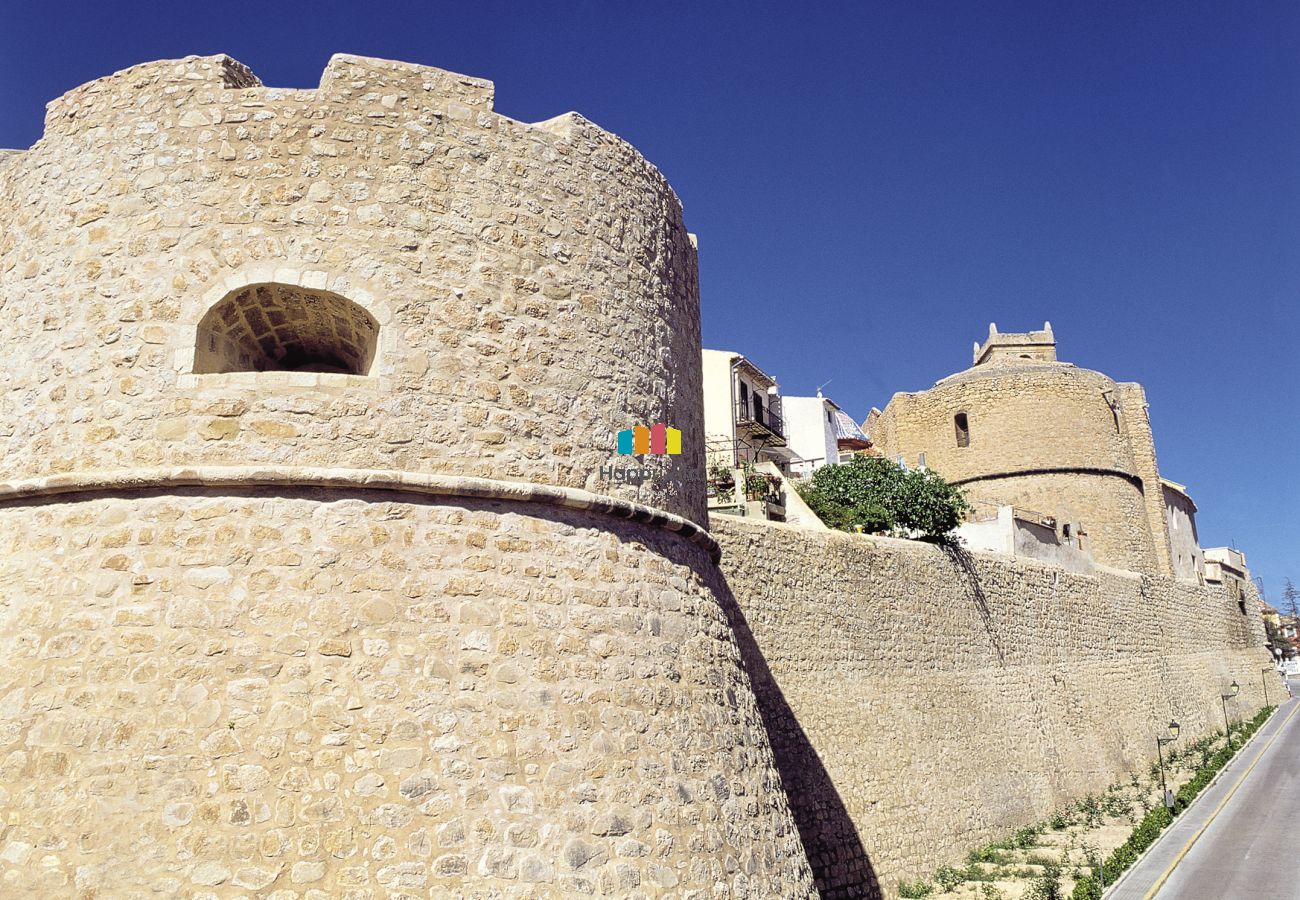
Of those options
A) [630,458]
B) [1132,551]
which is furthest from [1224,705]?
[630,458]

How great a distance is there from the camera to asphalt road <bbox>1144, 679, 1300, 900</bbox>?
10.9 metres

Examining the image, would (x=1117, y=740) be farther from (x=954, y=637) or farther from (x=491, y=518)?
(x=491, y=518)

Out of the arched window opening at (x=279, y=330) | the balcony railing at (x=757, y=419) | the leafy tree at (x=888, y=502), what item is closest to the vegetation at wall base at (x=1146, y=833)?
the leafy tree at (x=888, y=502)

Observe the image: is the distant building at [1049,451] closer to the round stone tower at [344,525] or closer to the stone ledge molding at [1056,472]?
the stone ledge molding at [1056,472]

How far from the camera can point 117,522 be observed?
14.8 feet

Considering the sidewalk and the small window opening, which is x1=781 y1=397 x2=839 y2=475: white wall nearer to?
the small window opening

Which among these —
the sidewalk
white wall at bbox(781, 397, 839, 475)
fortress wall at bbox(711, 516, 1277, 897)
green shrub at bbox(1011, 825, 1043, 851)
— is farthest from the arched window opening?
white wall at bbox(781, 397, 839, 475)

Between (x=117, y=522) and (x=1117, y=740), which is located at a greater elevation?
(x=117, y=522)

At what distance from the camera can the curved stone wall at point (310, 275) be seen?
4.73m

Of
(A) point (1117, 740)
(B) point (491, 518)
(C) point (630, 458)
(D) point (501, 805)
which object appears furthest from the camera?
(A) point (1117, 740)

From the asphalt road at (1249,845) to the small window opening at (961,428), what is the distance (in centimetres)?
881

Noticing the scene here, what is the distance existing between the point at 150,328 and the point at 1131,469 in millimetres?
23798

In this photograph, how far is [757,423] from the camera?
68.2ft

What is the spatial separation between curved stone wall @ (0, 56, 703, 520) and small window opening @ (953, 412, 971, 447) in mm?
20068
